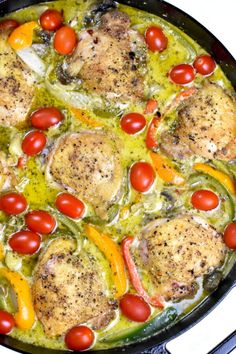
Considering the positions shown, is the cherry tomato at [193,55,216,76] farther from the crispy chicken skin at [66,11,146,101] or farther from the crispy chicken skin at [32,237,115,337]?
the crispy chicken skin at [32,237,115,337]

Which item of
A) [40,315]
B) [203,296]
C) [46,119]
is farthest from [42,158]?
[203,296]

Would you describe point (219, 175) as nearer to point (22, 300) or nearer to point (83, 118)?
point (83, 118)

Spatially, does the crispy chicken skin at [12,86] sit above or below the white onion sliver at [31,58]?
below

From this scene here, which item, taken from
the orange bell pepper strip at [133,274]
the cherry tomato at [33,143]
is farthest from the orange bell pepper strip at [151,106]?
the orange bell pepper strip at [133,274]

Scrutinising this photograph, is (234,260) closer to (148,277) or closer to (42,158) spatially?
(148,277)

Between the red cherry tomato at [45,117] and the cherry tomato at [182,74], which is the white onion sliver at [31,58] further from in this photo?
the cherry tomato at [182,74]

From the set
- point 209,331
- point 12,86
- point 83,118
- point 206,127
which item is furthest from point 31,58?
point 209,331
